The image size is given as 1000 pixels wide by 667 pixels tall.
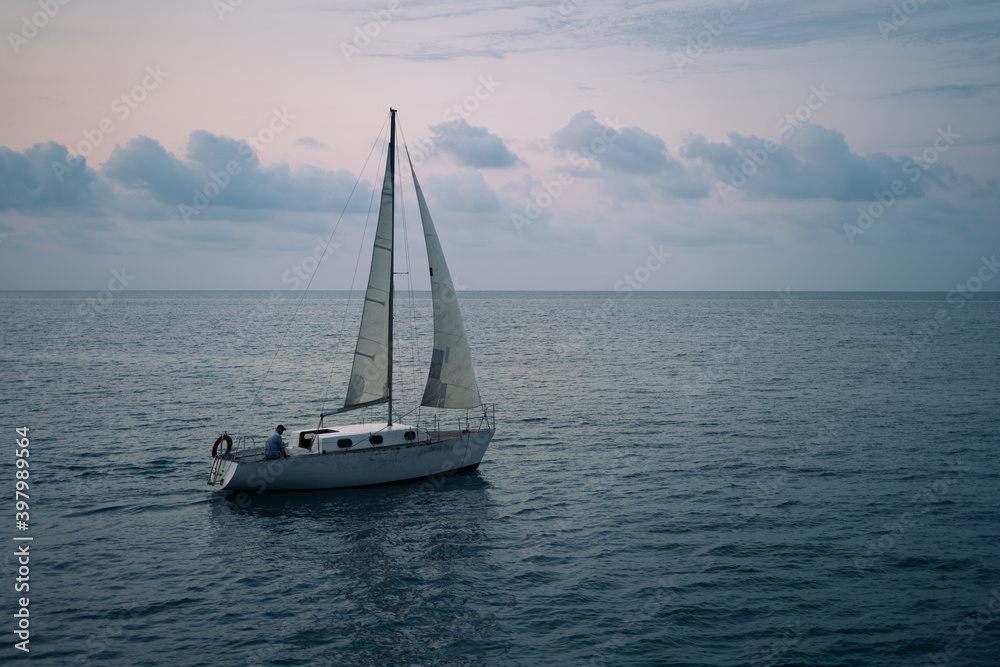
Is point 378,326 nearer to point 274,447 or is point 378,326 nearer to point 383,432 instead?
point 383,432

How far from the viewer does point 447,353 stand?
32375 mm

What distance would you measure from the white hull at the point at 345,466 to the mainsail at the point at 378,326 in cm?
266

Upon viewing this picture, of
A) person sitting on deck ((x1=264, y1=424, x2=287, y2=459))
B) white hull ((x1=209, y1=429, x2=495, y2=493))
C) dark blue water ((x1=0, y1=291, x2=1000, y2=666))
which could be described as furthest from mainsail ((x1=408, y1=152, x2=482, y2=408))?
person sitting on deck ((x1=264, y1=424, x2=287, y2=459))

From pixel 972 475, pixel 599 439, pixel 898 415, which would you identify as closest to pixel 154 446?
pixel 599 439

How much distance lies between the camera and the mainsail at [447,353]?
103 feet

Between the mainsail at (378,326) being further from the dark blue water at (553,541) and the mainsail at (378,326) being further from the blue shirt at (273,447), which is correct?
the dark blue water at (553,541)

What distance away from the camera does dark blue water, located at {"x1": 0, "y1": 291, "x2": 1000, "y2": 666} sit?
60.3 feet

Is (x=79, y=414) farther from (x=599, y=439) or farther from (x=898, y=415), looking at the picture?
(x=898, y=415)

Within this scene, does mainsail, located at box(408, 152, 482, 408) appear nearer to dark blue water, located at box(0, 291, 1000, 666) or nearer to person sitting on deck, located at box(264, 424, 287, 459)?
dark blue water, located at box(0, 291, 1000, 666)

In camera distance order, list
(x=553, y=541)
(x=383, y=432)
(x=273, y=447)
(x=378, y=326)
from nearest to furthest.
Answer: (x=553, y=541), (x=273, y=447), (x=383, y=432), (x=378, y=326)

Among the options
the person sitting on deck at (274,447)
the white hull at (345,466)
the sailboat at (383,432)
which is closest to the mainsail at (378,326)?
the sailboat at (383,432)

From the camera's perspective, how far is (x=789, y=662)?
1728 cm

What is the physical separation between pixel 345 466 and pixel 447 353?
6936 millimetres

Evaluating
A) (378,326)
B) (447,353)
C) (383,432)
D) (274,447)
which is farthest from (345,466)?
(447,353)
